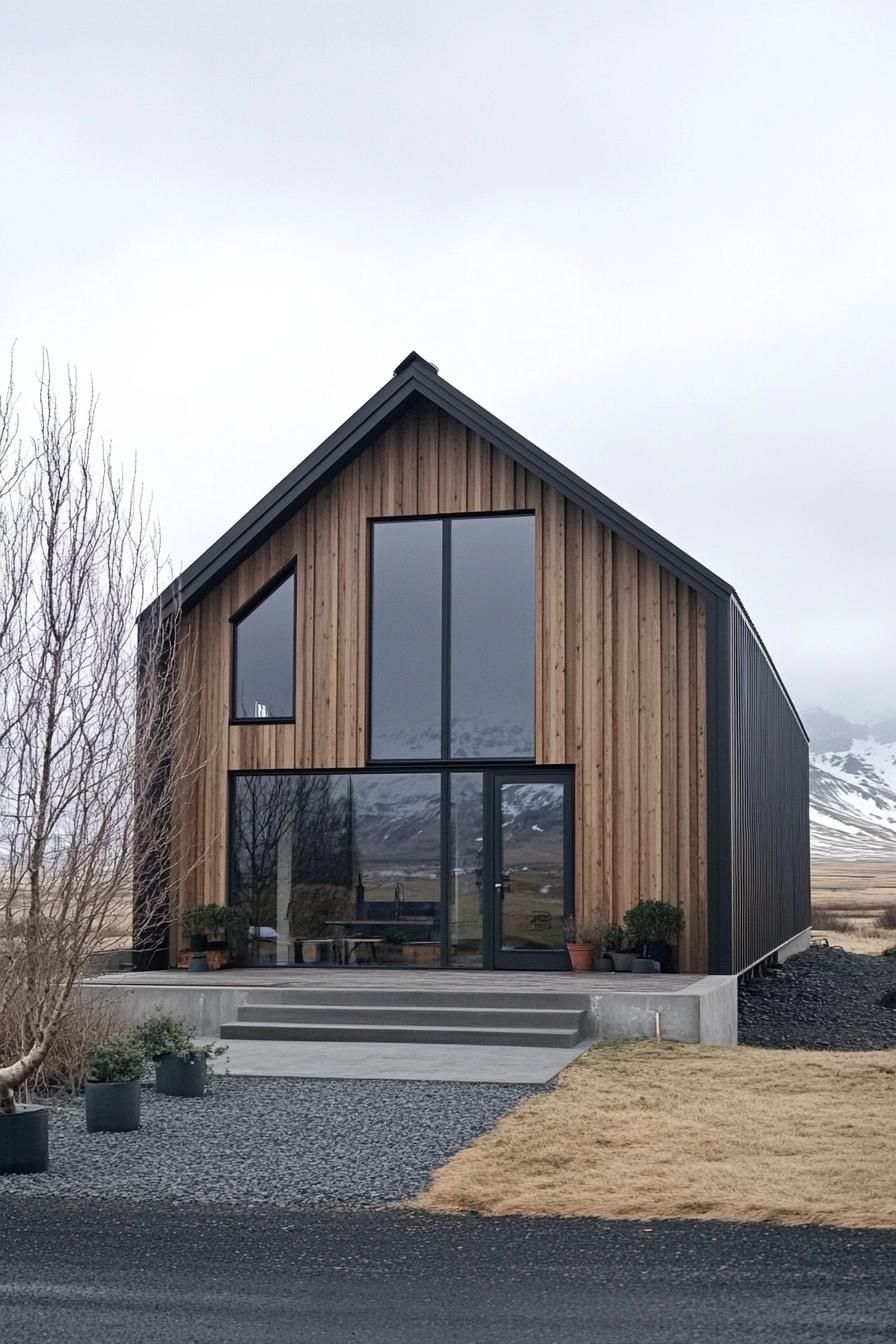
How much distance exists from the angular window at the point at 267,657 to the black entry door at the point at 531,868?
2.55m

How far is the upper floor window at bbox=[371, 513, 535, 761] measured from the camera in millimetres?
15086

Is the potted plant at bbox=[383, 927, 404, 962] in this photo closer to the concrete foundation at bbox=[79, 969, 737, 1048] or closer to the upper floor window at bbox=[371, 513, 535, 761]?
the concrete foundation at bbox=[79, 969, 737, 1048]

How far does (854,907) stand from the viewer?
56312 millimetres

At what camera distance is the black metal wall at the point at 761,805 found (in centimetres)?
1523

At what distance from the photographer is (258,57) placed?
13195mm

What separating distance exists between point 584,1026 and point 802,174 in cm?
855

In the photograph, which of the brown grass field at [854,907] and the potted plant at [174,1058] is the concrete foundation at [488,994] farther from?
the brown grass field at [854,907]

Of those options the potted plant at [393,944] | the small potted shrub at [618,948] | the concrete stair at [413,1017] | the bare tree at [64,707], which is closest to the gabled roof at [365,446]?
the small potted shrub at [618,948]

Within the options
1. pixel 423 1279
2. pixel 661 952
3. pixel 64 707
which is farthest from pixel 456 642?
pixel 423 1279

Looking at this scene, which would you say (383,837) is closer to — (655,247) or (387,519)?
(387,519)

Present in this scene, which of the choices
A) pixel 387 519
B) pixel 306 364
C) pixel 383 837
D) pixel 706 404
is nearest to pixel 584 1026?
pixel 383 837

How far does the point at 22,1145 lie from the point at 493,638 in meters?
8.70

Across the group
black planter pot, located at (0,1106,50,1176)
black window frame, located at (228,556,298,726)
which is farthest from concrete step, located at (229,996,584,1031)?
black planter pot, located at (0,1106,50,1176)

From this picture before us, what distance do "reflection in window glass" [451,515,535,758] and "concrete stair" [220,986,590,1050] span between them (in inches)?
130
